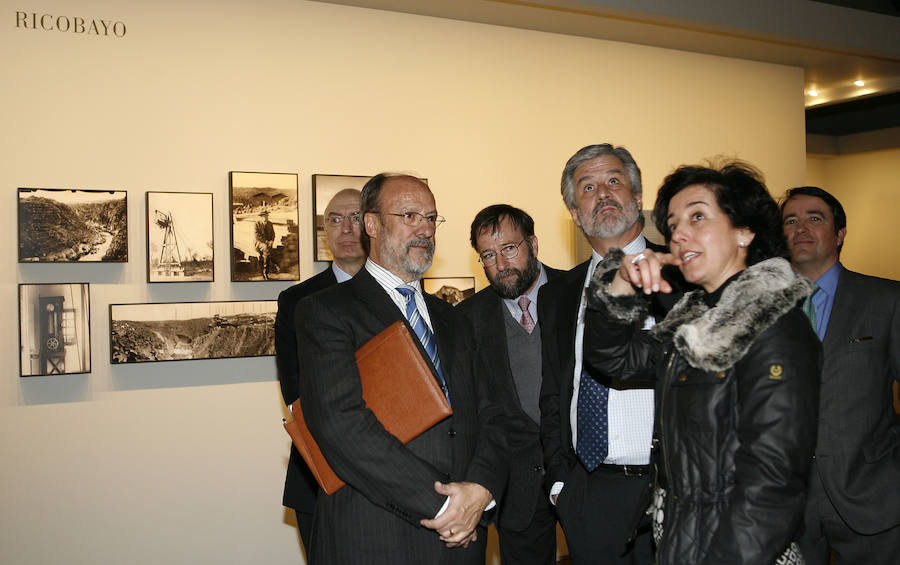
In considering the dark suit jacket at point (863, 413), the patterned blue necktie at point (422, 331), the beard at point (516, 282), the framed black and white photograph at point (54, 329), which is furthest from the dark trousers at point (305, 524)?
the dark suit jacket at point (863, 413)

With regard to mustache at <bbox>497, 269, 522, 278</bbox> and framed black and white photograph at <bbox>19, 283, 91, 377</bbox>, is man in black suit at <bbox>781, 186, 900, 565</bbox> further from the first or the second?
framed black and white photograph at <bbox>19, 283, 91, 377</bbox>

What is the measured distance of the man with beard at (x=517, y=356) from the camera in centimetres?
335

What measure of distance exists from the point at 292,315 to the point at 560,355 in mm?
1300

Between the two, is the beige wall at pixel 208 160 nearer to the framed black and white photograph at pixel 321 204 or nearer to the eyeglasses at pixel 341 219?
the framed black and white photograph at pixel 321 204

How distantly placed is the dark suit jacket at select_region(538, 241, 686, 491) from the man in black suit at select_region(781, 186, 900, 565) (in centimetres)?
83

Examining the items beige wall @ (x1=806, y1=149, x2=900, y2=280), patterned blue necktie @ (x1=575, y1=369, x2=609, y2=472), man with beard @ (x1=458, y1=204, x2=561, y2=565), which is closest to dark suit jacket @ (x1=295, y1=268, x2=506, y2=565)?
patterned blue necktie @ (x1=575, y1=369, x2=609, y2=472)

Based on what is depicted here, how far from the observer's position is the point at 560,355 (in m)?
2.94

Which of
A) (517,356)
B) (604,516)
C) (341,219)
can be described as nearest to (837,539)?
(604,516)

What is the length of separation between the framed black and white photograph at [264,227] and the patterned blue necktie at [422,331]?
2078mm

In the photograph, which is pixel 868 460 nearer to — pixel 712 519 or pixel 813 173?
pixel 712 519

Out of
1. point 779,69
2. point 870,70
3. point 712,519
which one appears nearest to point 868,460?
point 712,519

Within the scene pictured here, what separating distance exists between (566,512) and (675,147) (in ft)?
13.1

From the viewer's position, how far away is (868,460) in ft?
9.18

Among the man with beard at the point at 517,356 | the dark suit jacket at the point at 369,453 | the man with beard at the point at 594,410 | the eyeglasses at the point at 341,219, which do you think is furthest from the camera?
the eyeglasses at the point at 341,219
